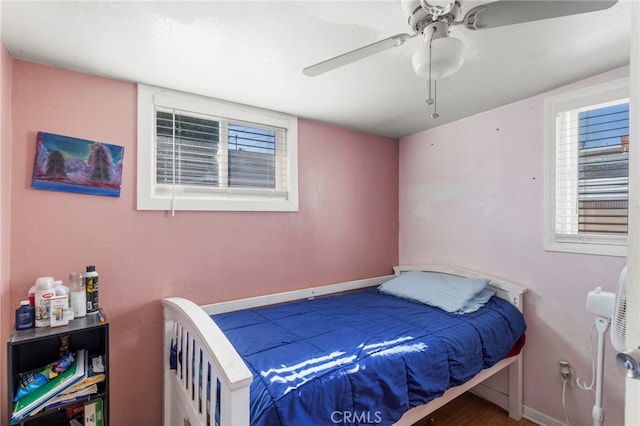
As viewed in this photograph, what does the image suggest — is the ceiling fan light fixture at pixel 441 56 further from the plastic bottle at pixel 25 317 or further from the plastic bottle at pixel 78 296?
the plastic bottle at pixel 25 317

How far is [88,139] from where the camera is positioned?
1.68 meters

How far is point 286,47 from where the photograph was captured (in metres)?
1.46

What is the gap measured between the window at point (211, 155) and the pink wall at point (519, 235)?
52.4 inches

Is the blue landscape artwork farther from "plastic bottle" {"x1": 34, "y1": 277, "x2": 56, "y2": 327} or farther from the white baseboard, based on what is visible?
the white baseboard

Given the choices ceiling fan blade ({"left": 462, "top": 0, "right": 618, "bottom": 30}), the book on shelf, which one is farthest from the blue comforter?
ceiling fan blade ({"left": 462, "top": 0, "right": 618, "bottom": 30})

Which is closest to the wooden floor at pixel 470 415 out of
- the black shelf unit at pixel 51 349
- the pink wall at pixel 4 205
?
the black shelf unit at pixel 51 349

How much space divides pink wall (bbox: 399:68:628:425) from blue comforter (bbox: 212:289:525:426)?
25 cm

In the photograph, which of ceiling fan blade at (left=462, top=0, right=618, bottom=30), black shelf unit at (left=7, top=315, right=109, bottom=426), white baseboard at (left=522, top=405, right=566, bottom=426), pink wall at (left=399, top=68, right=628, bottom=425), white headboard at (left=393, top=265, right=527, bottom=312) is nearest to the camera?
ceiling fan blade at (left=462, top=0, right=618, bottom=30)

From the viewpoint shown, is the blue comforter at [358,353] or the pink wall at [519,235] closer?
the blue comforter at [358,353]

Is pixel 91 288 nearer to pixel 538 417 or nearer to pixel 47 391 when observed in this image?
pixel 47 391

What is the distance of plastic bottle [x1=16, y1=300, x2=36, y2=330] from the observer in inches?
52.9

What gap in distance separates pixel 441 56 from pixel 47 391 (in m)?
2.06

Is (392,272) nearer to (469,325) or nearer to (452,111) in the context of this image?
(469,325)

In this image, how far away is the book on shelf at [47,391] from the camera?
4.05ft
